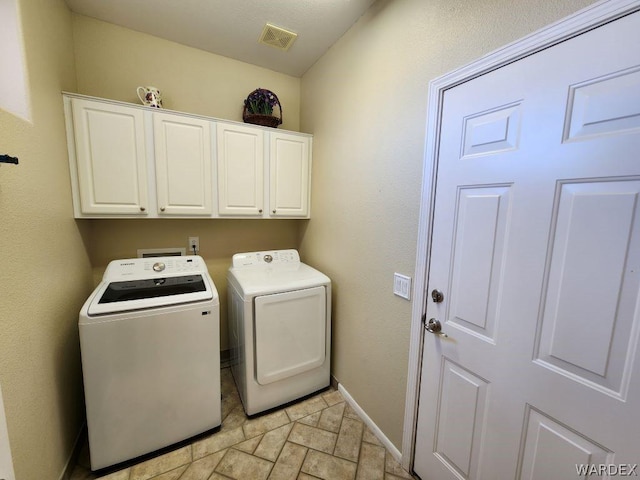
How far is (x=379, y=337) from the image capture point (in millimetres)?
1599

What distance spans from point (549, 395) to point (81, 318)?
6.70 feet

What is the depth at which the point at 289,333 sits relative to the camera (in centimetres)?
181

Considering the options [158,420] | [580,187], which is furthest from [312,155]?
[158,420]

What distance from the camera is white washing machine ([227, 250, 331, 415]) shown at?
1705 mm

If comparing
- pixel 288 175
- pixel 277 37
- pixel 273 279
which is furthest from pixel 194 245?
pixel 277 37

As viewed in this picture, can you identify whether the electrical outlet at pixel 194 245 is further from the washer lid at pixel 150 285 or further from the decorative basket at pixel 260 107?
the decorative basket at pixel 260 107

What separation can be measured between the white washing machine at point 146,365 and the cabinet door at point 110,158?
502 mm

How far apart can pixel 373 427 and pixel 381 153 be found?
5.86ft

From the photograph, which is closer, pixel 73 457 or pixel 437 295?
pixel 437 295

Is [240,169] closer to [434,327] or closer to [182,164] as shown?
[182,164]

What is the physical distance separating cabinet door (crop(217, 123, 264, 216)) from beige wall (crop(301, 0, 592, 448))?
1.74 ft

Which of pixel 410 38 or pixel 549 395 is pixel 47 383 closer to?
pixel 549 395

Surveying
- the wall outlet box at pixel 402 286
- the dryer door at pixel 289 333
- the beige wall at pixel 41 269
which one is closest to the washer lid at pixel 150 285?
the beige wall at pixel 41 269

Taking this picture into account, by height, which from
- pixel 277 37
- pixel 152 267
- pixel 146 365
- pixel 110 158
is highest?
pixel 277 37
